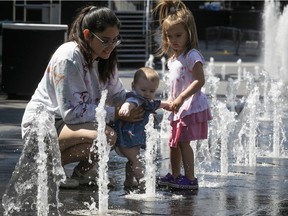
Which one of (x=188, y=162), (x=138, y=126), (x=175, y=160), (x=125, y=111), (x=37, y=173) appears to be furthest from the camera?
(x=175, y=160)

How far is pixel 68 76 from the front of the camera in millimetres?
6672

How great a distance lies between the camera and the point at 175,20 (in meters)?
7.25

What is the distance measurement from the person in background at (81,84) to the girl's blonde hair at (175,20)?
578mm

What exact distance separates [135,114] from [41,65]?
28.3 ft

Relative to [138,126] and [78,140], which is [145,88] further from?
[78,140]

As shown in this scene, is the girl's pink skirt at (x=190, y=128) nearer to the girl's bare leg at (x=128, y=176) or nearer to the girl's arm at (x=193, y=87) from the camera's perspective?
the girl's arm at (x=193, y=87)

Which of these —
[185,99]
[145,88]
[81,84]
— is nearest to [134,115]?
[145,88]

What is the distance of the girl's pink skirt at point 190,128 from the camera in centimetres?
720

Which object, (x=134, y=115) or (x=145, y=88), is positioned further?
(x=145, y=88)

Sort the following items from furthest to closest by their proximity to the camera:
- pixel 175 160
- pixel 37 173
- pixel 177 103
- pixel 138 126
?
pixel 175 160 → pixel 177 103 → pixel 138 126 → pixel 37 173

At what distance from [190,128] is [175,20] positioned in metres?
0.77

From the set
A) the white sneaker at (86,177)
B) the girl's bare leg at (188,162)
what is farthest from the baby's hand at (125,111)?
the girl's bare leg at (188,162)

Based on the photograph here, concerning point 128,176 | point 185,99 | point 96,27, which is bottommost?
point 128,176

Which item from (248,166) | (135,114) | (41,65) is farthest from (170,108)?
(41,65)
